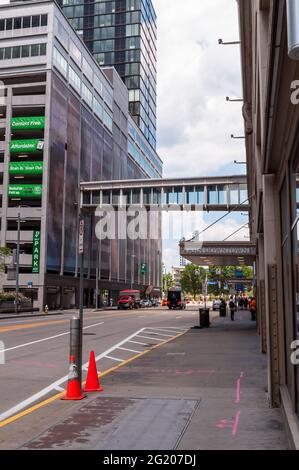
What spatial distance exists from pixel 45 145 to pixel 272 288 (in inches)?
2130

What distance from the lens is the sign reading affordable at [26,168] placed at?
194 ft

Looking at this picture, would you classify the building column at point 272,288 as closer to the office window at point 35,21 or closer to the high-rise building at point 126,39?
the office window at point 35,21

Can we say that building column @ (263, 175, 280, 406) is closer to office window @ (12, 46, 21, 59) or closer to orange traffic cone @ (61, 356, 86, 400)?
orange traffic cone @ (61, 356, 86, 400)

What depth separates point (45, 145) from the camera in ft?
195

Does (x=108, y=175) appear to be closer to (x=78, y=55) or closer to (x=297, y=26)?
(x=78, y=55)

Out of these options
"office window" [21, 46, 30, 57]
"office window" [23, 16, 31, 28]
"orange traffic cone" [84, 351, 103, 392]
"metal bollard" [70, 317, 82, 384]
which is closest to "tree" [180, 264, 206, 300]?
"office window" [21, 46, 30, 57]

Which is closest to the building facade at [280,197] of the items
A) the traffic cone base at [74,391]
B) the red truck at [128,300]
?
the traffic cone base at [74,391]

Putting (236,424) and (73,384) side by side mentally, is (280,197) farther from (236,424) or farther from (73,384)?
Answer: (73,384)

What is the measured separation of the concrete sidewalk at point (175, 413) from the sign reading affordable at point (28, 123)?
5080 cm

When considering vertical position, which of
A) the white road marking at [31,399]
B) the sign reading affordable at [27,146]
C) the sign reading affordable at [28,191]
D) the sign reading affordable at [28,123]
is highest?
the sign reading affordable at [28,123]

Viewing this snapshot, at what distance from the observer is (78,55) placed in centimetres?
7000

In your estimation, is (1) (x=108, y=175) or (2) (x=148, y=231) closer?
Result: (1) (x=108, y=175)

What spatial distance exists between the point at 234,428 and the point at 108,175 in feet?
254

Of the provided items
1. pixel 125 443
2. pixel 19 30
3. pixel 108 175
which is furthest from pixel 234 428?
pixel 108 175
